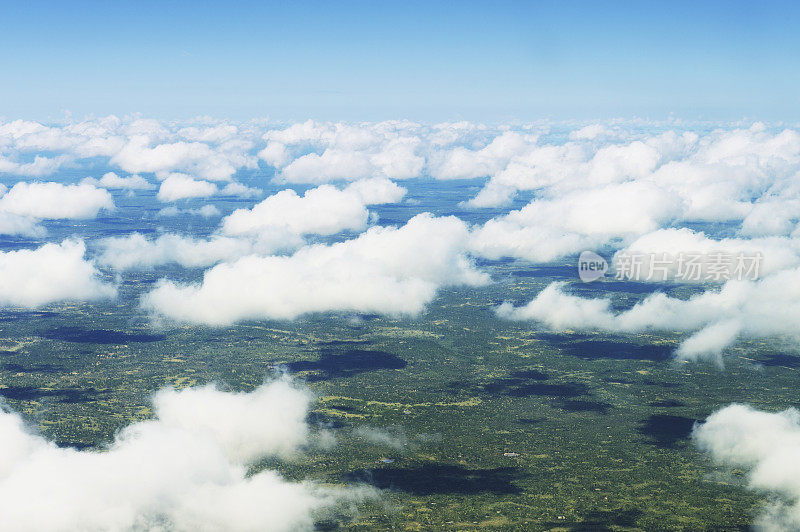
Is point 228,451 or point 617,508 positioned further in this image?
point 228,451

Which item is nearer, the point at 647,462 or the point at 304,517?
the point at 304,517

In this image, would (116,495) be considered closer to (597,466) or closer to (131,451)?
(131,451)

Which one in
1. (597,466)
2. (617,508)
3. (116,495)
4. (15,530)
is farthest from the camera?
(597,466)

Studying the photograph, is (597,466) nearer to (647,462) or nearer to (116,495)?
(647,462)

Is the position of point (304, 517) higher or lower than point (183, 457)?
lower

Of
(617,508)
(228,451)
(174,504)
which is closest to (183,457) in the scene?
(174,504)

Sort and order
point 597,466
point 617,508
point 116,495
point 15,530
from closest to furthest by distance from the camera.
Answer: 1. point 15,530
2. point 116,495
3. point 617,508
4. point 597,466

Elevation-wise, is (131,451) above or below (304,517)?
above

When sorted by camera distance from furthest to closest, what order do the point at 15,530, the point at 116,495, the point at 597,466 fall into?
the point at 597,466 → the point at 116,495 → the point at 15,530

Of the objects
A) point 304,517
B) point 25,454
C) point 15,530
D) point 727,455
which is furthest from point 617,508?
point 25,454
